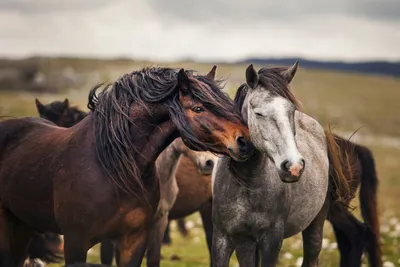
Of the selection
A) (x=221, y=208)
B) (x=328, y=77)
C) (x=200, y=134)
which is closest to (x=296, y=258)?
(x=221, y=208)

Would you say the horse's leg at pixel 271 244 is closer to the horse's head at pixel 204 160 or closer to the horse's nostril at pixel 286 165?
the horse's nostril at pixel 286 165

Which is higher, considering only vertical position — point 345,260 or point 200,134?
point 200,134

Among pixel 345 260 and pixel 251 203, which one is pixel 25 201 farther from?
pixel 345 260

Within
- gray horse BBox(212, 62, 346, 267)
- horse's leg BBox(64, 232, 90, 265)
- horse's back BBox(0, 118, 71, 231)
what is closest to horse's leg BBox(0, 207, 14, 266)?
horse's back BBox(0, 118, 71, 231)

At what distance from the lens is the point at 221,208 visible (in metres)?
8.03

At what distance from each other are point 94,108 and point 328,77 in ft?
306

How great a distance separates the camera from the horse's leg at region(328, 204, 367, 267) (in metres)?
10.9

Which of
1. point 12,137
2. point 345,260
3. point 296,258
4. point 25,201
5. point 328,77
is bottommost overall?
point 328,77

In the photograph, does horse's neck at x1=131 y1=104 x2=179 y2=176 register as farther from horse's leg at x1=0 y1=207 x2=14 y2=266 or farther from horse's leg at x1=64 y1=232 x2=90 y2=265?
horse's leg at x1=0 y1=207 x2=14 y2=266

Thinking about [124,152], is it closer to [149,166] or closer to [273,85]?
[149,166]

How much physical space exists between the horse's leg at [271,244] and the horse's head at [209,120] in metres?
1.03

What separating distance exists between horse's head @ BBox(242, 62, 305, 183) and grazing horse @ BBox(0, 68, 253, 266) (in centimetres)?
20

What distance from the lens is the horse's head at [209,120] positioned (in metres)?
7.17

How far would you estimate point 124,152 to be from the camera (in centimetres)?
757
